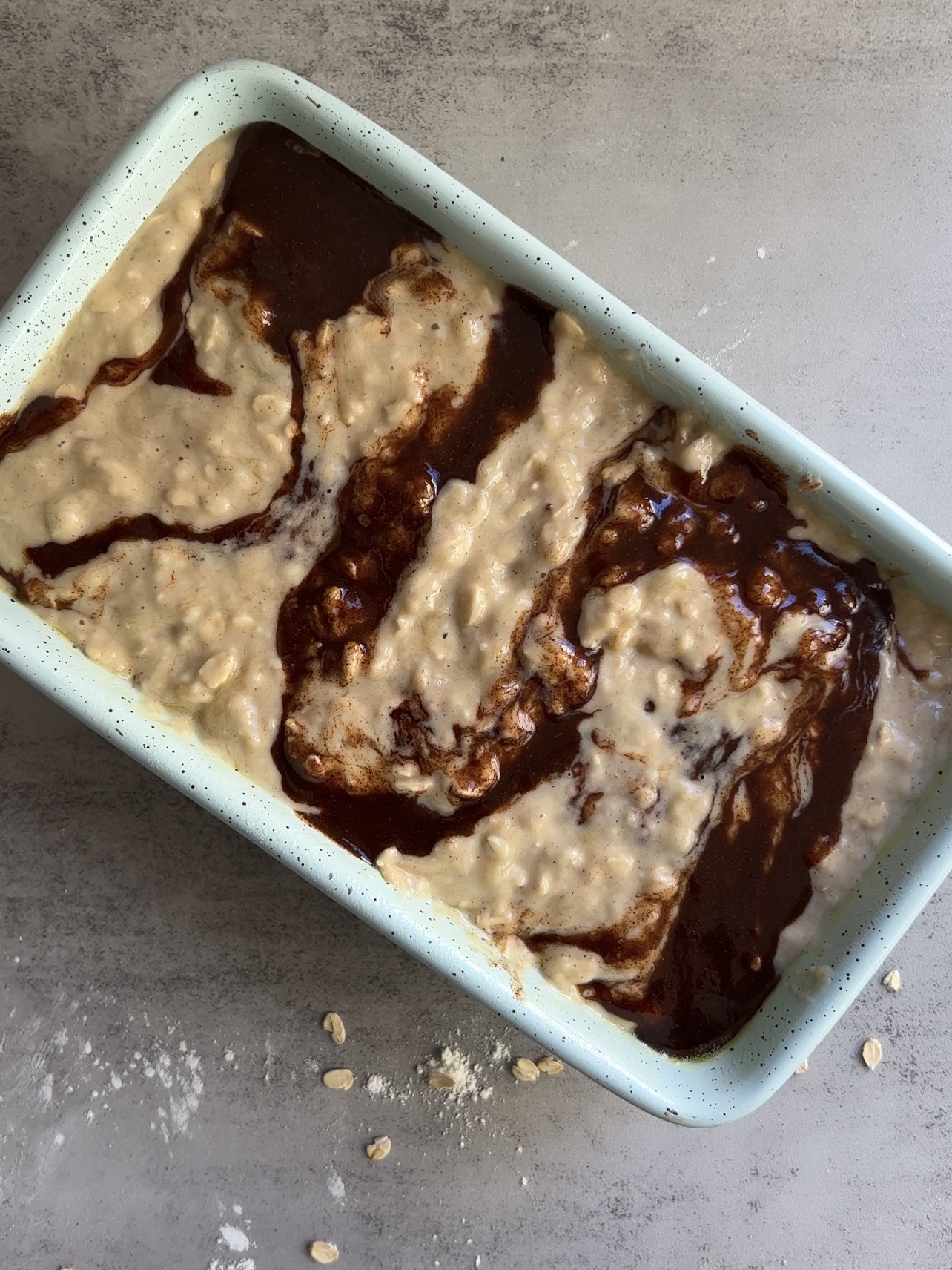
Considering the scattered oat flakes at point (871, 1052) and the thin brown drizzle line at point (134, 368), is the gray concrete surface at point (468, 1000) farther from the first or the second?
the thin brown drizzle line at point (134, 368)

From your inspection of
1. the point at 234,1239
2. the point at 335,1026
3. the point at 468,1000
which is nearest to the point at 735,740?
the point at 468,1000

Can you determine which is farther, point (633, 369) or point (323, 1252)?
point (323, 1252)

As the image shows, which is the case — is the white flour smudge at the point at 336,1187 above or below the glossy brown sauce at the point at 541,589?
below

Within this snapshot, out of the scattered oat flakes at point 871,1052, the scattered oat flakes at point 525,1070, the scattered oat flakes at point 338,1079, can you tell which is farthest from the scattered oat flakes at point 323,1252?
the scattered oat flakes at point 871,1052

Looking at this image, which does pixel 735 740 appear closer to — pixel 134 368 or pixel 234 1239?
pixel 134 368

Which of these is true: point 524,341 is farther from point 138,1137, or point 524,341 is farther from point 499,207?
point 138,1137

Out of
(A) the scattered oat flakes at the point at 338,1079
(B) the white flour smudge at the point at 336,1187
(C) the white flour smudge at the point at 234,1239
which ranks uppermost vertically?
(A) the scattered oat flakes at the point at 338,1079

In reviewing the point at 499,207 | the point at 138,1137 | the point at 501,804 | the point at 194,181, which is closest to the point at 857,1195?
the point at 501,804
